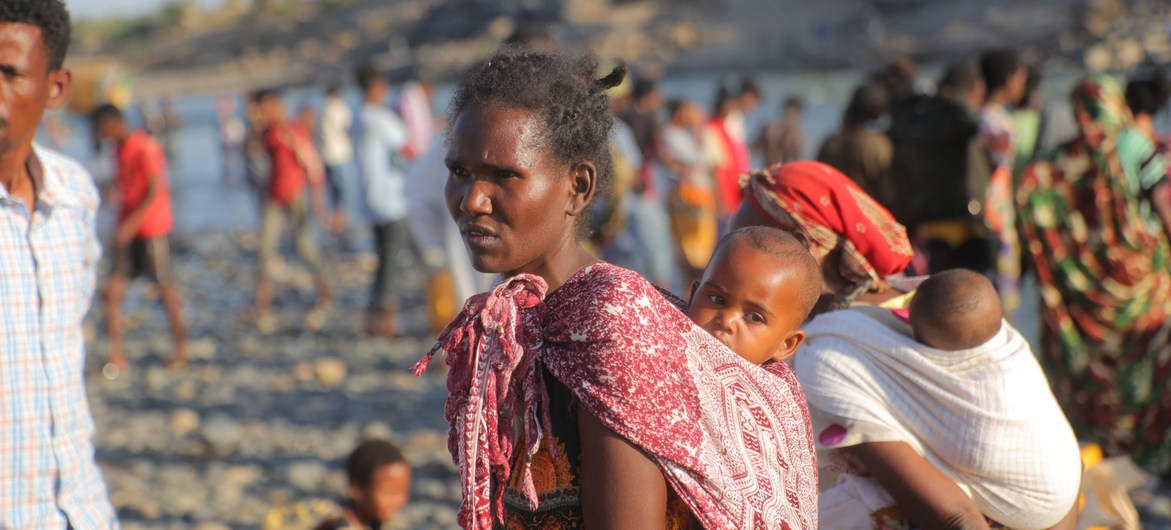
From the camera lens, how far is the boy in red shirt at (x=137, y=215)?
7180mm

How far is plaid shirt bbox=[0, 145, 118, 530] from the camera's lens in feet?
7.24

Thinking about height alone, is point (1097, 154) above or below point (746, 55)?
below

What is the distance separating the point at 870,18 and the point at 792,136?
4013 centimetres

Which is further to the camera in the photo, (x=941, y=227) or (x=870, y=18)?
(x=870, y=18)

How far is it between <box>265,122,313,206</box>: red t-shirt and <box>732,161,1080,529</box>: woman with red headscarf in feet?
25.2

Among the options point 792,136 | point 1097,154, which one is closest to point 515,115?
point 1097,154

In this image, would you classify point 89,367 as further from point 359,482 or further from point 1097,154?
point 1097,154

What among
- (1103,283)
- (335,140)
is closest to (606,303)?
(1103,283)

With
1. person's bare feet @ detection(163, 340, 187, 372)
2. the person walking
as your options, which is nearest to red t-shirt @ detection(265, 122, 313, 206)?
the person walking

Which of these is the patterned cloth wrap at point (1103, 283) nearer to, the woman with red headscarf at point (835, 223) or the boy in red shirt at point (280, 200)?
the woman with red headscarf at point (835, 223)

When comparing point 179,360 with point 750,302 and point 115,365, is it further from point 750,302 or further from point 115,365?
point 750,302

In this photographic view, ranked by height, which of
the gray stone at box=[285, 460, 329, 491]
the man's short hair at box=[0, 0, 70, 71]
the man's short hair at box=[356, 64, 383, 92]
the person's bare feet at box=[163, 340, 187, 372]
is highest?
the man's short hair at box=[356, 64, 383, 92]

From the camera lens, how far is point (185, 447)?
234 inches

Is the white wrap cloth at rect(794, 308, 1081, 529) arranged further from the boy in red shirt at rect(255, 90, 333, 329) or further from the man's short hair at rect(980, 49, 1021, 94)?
the boy in red shirt at rect(255, 90, 333, 329)
